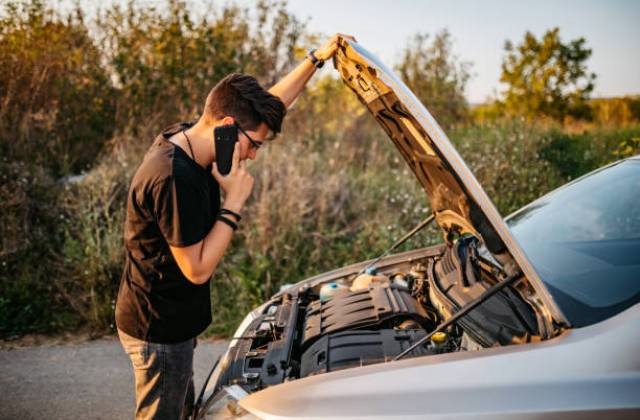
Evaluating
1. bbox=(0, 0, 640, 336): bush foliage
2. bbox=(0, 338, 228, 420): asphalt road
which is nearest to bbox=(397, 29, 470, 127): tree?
bbox=(0, 0, 640, 336): bush foliage

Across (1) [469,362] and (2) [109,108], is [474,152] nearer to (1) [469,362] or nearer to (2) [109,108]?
(2) [109,108]

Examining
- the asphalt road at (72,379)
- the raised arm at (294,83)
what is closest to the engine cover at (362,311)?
the raised arm at (294,83)

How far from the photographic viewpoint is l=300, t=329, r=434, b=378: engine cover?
1.99 m

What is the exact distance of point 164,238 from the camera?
2.07 metres

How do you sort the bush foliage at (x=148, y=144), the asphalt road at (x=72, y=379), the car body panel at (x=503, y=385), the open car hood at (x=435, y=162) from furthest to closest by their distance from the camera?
the bush foliage at (x=148, y=144) → the asphalt road at (x=72, y=379) → the open car hood at (x=435, y=162) → the car body panel at (x=503, y=385)

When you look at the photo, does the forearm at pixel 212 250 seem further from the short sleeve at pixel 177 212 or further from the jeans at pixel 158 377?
the jeans at pixel 158 377

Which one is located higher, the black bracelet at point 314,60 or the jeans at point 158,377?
the black bracelet at point 314,60

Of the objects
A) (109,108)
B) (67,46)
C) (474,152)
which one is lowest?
(474,152)

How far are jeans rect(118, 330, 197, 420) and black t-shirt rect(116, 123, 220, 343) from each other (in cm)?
4

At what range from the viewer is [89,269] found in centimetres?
496

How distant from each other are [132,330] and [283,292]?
1.08 meters

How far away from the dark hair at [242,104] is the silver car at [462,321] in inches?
15.6

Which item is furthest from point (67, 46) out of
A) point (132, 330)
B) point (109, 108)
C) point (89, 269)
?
point (132, 330)

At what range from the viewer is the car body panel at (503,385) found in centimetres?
154
